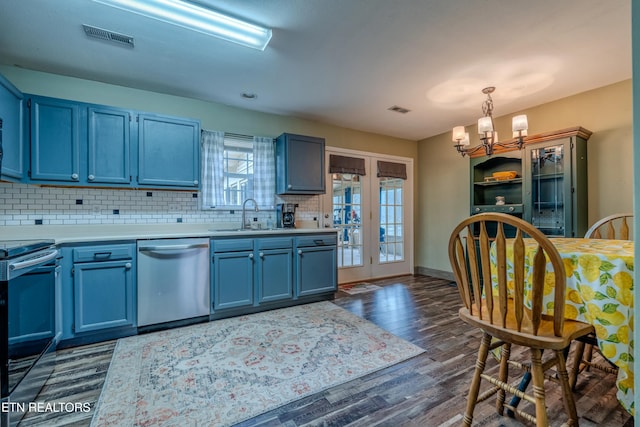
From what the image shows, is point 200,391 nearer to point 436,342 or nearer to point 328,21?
point 436,342

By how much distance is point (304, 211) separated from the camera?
4.25 metres

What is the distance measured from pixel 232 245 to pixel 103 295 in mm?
1204

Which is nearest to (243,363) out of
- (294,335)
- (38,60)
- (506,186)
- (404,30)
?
(294,335)

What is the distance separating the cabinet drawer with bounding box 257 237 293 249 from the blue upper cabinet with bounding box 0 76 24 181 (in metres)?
2.16

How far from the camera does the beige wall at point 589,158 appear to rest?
9.98 feet

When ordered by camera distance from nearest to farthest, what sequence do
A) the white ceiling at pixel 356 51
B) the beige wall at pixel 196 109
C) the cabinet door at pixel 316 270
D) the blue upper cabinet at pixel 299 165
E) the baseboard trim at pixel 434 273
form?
the white ceiling at pixel 356 51
the beige wall at pixel 196 109
the cabinet door at pixel 316 270
the blue upper cabinet at pixel 299 165
the baseboard trim at pixel 434 273

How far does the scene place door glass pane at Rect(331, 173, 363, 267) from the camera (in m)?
4.63

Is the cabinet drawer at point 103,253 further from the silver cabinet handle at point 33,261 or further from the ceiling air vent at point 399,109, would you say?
the ceiling air vent at point 399,109

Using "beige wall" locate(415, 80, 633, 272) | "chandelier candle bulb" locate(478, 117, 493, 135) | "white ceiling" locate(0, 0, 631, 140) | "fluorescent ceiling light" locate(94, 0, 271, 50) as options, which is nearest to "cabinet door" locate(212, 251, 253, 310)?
"white ceiling" locate(0, 0, 631, 140)

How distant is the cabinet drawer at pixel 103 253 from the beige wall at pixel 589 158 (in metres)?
4.63

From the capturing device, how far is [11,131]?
91.4 inches

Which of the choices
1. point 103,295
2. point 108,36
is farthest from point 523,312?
point 108,36

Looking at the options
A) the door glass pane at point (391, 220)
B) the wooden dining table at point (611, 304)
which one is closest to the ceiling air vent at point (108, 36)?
the wooden dining table at point (611, 304)

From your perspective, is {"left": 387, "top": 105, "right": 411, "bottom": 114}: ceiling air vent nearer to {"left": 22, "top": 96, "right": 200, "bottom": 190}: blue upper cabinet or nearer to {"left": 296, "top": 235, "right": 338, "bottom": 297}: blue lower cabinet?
{"left": 296, "top": 235, "right": 338, "bottom": 297}: blue lower cabinet
